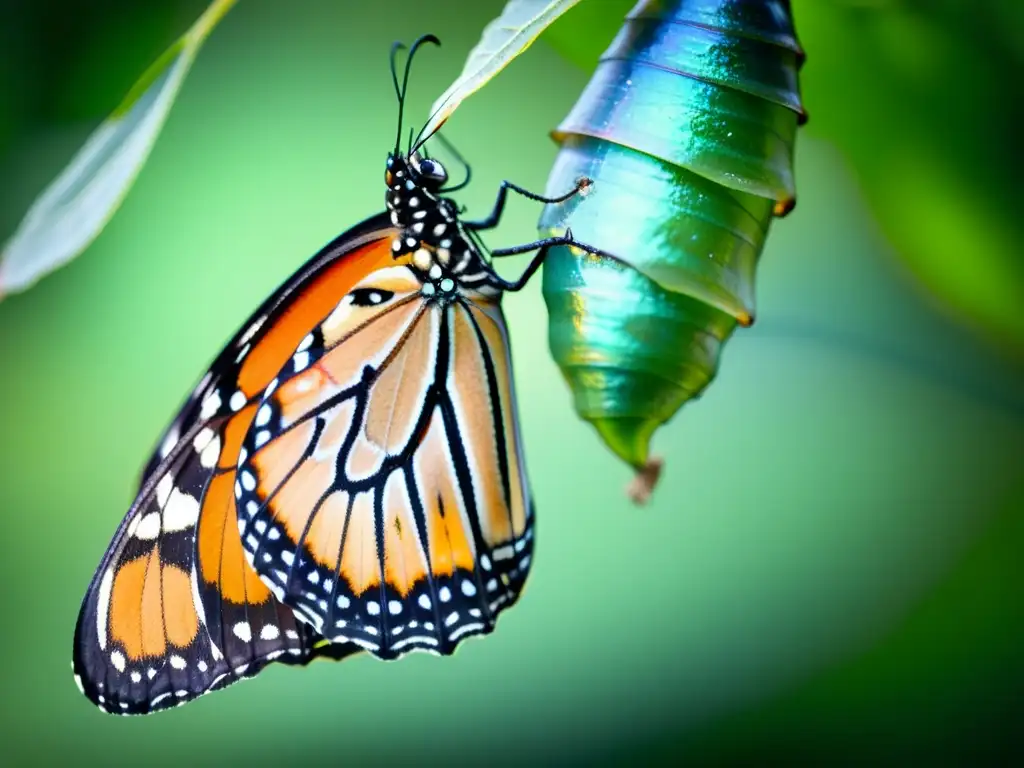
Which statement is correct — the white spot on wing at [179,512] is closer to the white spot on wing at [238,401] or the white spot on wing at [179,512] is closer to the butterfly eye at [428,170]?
the white spot on wing at [238,401]

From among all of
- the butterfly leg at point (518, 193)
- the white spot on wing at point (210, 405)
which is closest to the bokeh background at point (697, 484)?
the butterfly leg at point (518, 193)

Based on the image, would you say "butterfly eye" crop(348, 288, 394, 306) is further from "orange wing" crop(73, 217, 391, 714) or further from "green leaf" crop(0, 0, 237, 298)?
"green leaf" crop(0, 0, 237, 298)

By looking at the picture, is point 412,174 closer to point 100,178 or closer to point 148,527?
point 100,178

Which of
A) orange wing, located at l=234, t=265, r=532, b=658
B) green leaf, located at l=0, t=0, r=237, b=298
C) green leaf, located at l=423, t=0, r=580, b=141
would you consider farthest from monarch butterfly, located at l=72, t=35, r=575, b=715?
green leaf, located at l=423, t=0, r=580, b=141

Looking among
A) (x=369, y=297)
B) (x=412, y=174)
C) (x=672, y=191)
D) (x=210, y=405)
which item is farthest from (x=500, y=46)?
(x=210, y=405)

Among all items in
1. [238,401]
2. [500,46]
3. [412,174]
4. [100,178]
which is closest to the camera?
[500,46]

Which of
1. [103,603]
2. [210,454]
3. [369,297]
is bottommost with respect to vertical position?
[103,603]

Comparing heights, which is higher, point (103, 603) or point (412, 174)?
point (412, 174)
